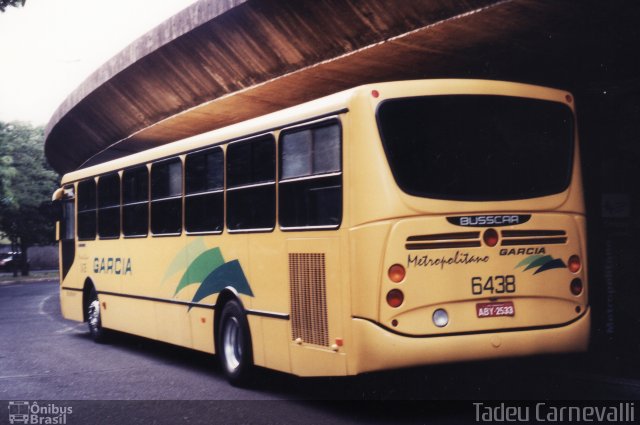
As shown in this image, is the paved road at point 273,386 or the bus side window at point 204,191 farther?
the bus side window at point 204,191

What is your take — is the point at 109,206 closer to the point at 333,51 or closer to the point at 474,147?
the point at 333,51

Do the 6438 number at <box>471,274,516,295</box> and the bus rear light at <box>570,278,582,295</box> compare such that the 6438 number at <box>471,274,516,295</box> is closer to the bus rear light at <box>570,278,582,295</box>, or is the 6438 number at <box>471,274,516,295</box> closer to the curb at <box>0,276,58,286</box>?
the bus rear light at <box>570,278,582,295</box>

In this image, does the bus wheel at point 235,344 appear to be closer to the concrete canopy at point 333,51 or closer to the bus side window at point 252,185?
the bus side window at point 252,185

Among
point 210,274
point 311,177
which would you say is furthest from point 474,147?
point 210,274

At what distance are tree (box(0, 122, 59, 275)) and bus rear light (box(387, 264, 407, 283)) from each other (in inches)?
1686

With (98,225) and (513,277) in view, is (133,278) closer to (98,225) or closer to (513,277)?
(98,225)

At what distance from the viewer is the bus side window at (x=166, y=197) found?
38.7ft

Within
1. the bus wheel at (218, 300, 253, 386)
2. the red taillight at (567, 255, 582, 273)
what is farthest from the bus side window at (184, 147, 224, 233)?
the red taillight at (567, 255, 582, 273)

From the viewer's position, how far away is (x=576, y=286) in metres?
8.41

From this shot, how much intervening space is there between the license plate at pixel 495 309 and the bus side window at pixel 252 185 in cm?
240

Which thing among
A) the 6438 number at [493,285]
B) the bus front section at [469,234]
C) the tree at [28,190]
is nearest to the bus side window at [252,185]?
the bus front section at [469,234]

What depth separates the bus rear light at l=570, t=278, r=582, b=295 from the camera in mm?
8383

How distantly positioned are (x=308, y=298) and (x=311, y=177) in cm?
113

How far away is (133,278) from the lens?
13.4 meters
